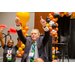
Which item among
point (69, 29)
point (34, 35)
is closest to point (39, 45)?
point (34, 35)

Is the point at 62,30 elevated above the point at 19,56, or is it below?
above

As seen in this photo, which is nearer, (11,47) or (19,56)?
(11,47)

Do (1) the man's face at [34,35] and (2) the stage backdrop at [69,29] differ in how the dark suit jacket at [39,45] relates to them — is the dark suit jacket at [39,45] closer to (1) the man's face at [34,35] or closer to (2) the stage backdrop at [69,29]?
(1) the man's face at [34,35]

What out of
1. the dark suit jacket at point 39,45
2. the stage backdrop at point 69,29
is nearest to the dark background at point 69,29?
the stage backdrop at point 69,29

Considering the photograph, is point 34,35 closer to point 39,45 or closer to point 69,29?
point 39,45

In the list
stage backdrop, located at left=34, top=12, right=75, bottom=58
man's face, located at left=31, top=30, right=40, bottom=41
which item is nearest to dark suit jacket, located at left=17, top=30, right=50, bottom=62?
man's face, located at left=31, top=30, right=40, bottom=41

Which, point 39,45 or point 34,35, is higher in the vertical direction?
point 34,35

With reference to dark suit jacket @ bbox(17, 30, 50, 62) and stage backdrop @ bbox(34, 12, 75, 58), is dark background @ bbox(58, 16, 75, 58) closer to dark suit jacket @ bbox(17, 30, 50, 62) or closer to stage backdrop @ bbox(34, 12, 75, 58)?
stage backdrop @ bbox(34, 12, 75, 58)

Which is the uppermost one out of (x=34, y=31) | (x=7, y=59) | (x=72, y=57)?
(x=34, y=31)

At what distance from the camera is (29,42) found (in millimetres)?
1800

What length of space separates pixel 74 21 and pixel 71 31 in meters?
0.50

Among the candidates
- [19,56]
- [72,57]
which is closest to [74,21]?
[72,57]
